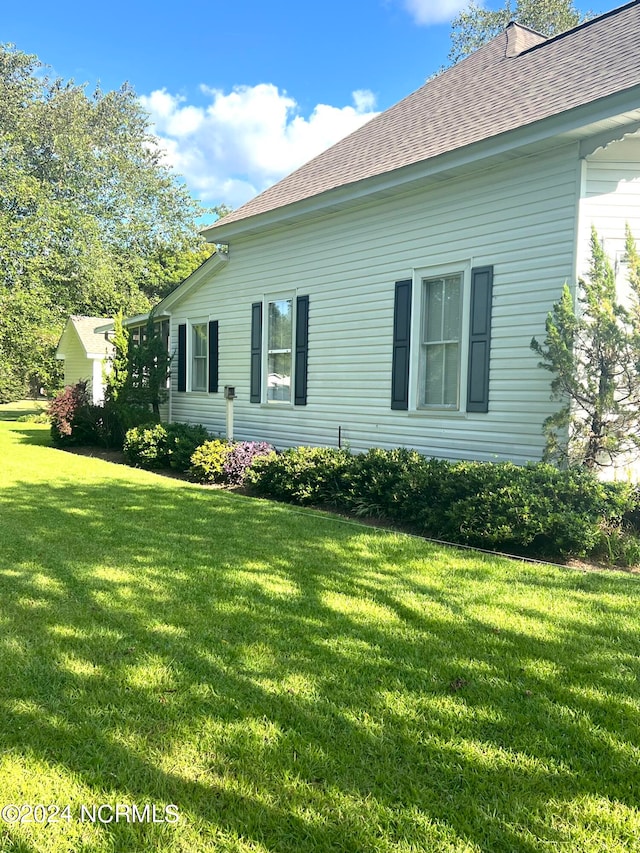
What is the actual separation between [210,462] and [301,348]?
8.01 ft

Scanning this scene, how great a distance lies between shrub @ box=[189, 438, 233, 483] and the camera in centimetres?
955

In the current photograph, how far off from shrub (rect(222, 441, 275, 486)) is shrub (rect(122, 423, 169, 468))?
201cm

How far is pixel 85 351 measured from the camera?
2044 centimetres

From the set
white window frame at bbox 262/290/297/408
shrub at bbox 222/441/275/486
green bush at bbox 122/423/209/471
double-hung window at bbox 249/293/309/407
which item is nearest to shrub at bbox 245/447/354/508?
shrub at bbox 222/441/275/486

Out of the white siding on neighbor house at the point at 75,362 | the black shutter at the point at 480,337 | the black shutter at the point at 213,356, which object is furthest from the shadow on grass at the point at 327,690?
the white siding on neighbor house at the point at 75,362

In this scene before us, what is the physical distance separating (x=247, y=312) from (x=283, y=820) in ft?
33.5

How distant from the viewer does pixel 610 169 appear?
6.55 m

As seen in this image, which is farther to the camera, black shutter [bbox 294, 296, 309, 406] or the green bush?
the green bush

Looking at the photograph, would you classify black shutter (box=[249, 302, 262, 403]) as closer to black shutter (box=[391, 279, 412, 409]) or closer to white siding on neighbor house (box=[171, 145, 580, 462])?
white siding on neighbor house (box=[171, 145, 580, 462])

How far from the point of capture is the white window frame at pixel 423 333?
7.59 m

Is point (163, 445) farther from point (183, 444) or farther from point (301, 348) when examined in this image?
point (301, 348)

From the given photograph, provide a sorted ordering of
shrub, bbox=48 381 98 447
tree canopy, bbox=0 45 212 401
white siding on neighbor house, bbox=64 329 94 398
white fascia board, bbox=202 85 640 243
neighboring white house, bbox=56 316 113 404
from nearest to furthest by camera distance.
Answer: white fascia board, bbox=202 85 640 243 < shrub, bbox=48 381 98 447 < neighboring white house, bbox=56 316 113 404 < white siding on neighbor house, bbox=64 329 94 398 < tree canopy, bbox=0 45 212 401

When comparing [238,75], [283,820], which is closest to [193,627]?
[283,820]

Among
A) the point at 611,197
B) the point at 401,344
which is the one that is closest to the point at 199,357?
the point at 401,344
